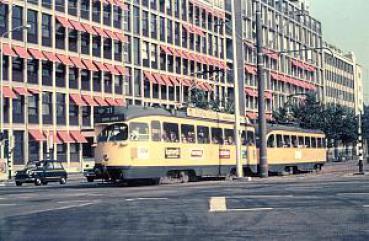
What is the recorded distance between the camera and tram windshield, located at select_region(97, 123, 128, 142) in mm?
25469

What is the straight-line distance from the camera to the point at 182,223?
11727mm

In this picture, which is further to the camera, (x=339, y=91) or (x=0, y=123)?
(x=339, y=91)

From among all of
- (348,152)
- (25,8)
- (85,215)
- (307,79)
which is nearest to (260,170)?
(85,215)

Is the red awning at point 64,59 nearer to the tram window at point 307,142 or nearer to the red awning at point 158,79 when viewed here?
the red awning at point 158,79

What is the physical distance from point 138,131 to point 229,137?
829 centimetres

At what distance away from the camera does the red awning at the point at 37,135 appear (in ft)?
186

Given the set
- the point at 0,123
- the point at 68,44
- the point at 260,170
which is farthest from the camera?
the point at 68,44

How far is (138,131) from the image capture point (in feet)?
84.2

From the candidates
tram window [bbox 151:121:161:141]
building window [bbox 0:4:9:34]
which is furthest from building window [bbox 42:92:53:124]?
tram window [bbox 151:121:161:141]

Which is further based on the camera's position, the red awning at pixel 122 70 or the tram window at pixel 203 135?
the red awning at pixel 122 70

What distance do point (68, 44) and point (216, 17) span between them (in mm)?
31090

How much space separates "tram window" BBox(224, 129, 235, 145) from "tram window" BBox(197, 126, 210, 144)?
2.23m

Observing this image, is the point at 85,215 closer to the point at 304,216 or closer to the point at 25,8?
the point at 304,216

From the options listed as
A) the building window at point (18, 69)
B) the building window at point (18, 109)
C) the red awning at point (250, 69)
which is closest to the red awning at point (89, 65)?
the building window at point (18, 69)
